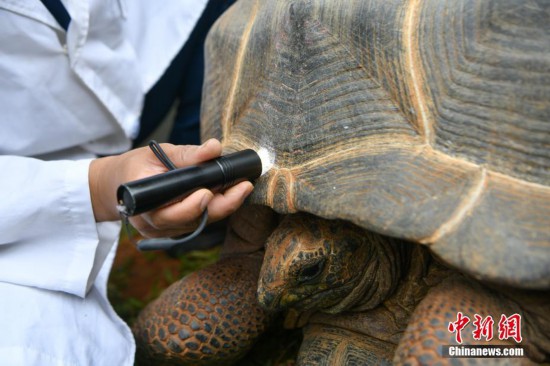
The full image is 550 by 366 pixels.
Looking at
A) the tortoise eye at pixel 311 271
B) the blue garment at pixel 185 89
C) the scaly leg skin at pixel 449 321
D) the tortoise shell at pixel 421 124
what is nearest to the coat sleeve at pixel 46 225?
the tortoise shell at pixel 421 124

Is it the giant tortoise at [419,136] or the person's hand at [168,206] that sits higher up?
the giant tortoise at [419,136]

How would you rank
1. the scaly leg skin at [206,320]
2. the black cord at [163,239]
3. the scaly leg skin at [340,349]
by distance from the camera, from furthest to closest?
the scaly leg skin at [206,320] < the scaly leg skin at [340,349] < the black cord at [163,239]

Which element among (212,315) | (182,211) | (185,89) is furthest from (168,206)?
(185,89)

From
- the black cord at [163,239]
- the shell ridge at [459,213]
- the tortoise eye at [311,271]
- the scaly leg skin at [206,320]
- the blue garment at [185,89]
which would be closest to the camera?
the shell ridge at [459,213]

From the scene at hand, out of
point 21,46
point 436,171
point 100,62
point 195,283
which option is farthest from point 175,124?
point 436,171

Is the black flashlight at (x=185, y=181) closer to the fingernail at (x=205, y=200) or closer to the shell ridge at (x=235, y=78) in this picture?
the fingernail at (x=205, y=200)

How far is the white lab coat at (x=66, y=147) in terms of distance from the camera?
1.30m

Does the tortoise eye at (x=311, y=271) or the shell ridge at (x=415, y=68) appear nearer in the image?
the shell ridge at (x=415, y=68)

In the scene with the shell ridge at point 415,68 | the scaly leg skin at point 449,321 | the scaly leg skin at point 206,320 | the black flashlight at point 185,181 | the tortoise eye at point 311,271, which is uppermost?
the shell ridge at point 415,68

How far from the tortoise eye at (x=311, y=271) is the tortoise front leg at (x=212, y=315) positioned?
0.95 feet

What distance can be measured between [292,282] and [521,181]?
0.50m

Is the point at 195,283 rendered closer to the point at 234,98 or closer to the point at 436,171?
the point at 234,98

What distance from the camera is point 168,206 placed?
1050 mm

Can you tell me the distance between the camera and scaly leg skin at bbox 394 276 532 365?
95cm
